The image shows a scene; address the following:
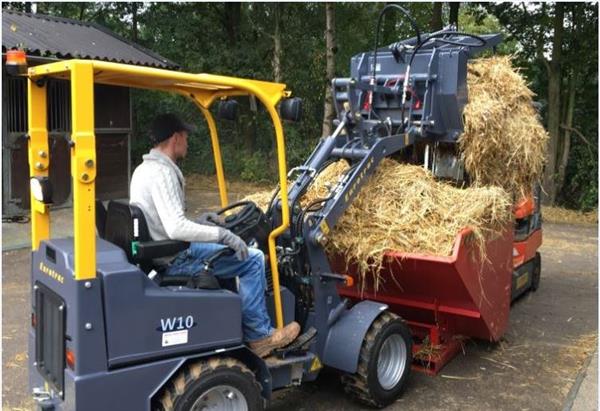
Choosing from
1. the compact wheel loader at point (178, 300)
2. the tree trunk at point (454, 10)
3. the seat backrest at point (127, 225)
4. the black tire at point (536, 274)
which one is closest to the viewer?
the compact wheel loader at point (178, 300)

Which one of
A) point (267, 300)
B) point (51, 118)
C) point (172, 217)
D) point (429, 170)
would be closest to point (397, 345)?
point (267, 300)

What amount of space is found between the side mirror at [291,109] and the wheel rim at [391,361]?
1.77m

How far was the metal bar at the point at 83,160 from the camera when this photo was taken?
285 centimetres

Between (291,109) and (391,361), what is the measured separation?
6.78 feet

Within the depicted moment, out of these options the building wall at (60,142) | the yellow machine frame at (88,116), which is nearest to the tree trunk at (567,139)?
the building wall at (60,142)

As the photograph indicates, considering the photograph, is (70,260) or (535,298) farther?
(535,298)

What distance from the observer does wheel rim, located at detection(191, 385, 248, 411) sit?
347 centimetres

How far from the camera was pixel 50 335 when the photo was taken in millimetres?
3391

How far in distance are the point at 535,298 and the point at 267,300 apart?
429 cm

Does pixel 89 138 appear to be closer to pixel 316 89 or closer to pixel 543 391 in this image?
pixel 543 391

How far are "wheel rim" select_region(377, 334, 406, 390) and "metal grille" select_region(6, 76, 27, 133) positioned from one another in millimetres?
9006

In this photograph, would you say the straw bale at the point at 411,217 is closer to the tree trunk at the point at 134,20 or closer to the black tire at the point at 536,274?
the black tire at the point at 536,274

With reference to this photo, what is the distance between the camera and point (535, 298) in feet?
23.5

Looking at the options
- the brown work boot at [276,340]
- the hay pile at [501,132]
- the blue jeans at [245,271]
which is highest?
the hay pile at [501,132]
